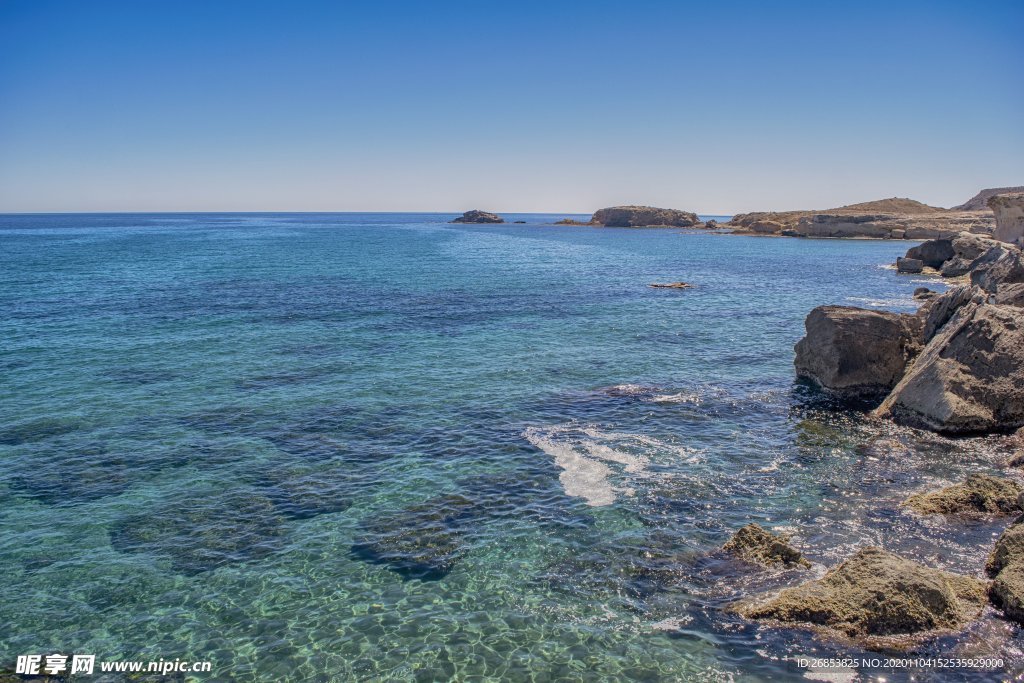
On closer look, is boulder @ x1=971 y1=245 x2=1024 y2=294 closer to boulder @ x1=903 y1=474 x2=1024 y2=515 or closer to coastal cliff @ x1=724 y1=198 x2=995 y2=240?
boulder @ x1=903 y1=474 x2=1024 y2=515

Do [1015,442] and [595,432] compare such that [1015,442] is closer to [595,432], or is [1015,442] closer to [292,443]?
[595,432]

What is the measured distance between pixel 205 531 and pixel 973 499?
65.6 feet

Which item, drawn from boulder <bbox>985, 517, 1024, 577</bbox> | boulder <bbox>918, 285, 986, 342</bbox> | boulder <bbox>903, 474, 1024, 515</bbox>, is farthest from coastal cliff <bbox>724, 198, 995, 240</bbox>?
boulder <bbox>985, 517, 1024, 577</bbox>

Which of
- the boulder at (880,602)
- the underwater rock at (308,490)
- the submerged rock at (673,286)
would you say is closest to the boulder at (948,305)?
the boulder at (880,602)

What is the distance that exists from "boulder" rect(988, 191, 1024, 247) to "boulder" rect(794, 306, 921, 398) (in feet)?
147

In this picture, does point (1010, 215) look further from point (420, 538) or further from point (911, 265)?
point (420, 538)

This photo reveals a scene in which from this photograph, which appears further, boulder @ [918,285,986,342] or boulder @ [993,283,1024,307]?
boulder @ [993,283,1024,307]

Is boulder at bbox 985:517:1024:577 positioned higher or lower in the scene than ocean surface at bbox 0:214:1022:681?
higher

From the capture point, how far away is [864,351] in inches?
1033

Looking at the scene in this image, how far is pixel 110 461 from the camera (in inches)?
782

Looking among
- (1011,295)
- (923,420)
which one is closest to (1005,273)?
(1011,295)

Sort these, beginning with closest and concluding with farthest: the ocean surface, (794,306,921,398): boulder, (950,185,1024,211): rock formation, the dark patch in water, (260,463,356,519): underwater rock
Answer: the ocean surface
(260,463,356,519): underwater rock
the dark patch in water
(794,306,921,398): boulder
(950,185,1024,211): rock formation

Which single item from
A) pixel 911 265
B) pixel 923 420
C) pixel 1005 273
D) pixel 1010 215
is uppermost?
pixel 1010 215

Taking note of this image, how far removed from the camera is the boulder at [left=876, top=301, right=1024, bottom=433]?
21.1 metres
